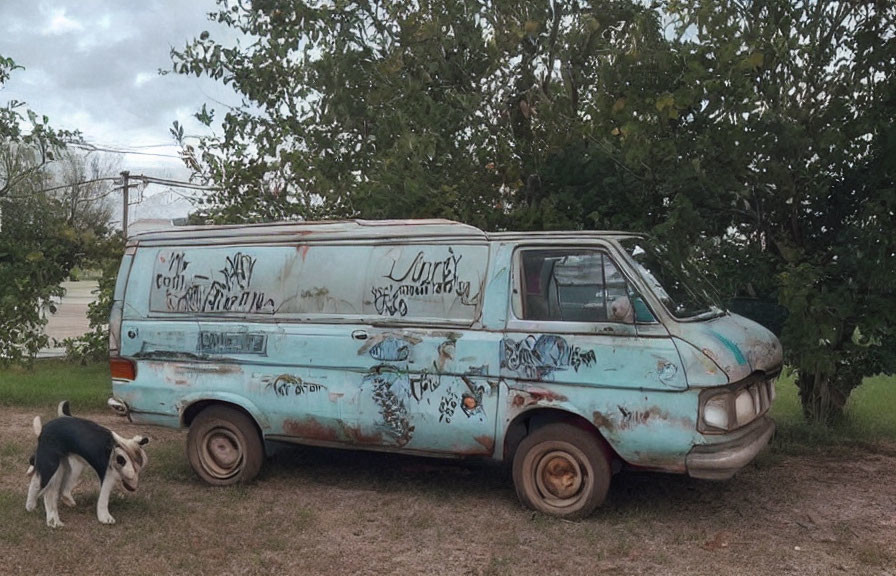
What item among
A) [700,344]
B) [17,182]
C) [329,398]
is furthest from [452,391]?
[17,182]

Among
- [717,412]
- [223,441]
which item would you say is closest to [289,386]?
[223,441]

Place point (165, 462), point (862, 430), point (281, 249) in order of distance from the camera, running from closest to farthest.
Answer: point (281, 249)
point (165, 462)
point (862, 430)

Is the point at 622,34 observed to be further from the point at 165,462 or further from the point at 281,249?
the point at 165,462

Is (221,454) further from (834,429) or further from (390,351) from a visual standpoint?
(834,429)

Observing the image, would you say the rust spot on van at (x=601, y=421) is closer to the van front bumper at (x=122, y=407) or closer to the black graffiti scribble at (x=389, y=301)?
the black graffiti scribble at (x=389, y=301)

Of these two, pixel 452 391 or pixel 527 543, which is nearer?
pixel 527 543

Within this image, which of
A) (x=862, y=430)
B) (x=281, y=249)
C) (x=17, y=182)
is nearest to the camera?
(x=281, y=249)

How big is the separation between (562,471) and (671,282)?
5.00 ft

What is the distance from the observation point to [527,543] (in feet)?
17.1

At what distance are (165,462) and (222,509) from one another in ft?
5.28

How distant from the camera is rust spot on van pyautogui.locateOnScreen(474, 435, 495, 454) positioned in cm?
575

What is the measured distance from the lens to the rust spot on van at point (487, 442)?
575cm

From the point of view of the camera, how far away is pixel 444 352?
5.86 metres

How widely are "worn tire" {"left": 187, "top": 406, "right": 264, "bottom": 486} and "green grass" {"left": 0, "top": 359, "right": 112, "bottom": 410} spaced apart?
414 cm
